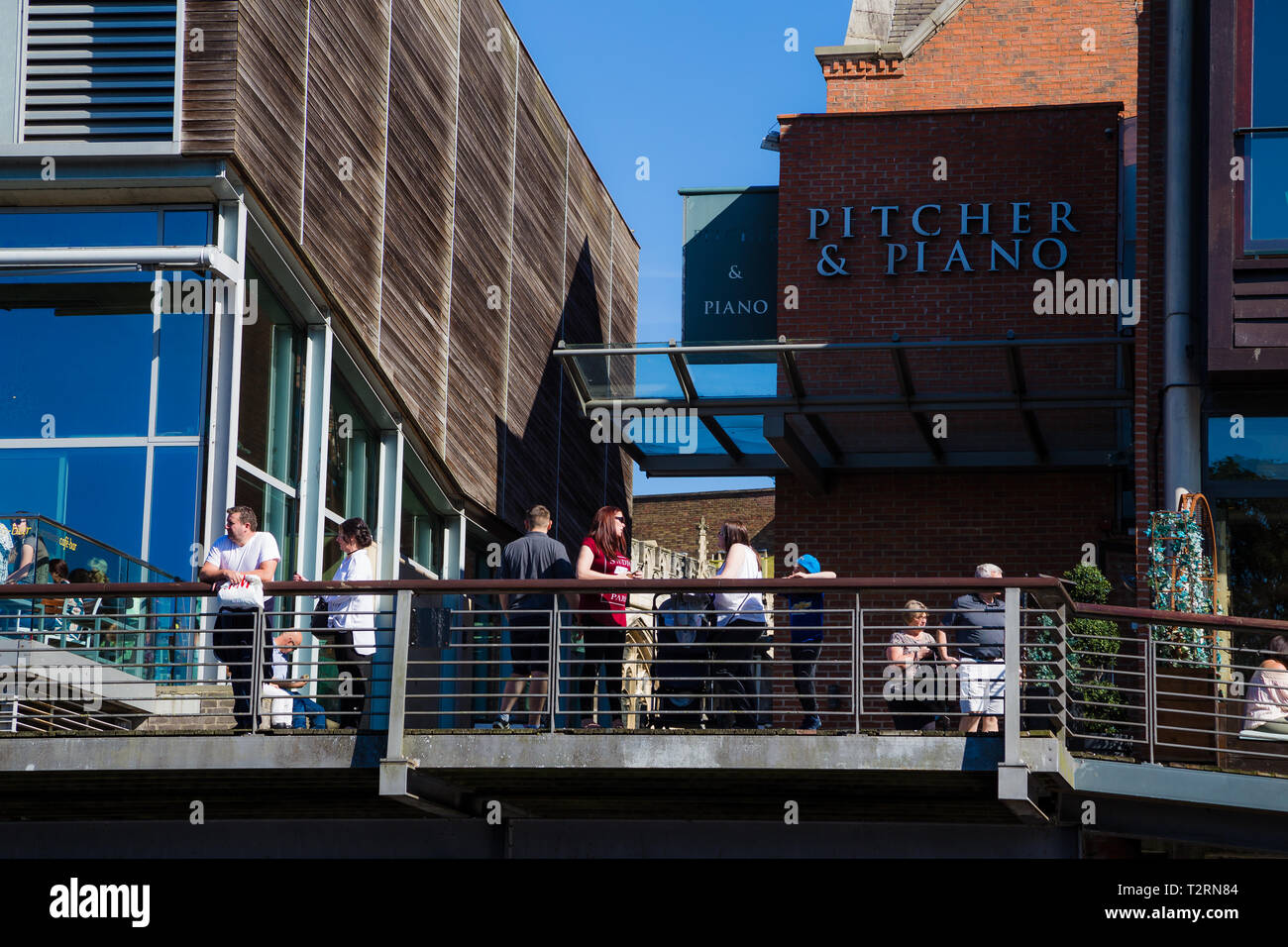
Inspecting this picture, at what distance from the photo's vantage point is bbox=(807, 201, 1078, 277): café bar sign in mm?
19500

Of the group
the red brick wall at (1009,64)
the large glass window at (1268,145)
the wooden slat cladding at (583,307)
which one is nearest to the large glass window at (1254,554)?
the large glass window at (1268,145)

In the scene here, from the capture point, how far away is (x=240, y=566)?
38.9ft

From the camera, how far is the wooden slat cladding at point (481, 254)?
1967 cm

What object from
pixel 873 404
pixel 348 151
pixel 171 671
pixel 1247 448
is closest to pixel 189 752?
pixel 171 671

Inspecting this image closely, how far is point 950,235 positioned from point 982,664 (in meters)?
9.57

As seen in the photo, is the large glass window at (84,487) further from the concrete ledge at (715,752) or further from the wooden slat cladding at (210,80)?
the concrete ledge at (715,752)

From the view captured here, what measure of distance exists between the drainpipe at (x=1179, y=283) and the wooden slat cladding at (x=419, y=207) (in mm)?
6972

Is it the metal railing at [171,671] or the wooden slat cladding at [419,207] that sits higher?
the wooden slat cladding at [419,207]

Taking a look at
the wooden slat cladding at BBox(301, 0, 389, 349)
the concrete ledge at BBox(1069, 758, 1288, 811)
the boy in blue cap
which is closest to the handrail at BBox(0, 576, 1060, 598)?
the boy in blue cap

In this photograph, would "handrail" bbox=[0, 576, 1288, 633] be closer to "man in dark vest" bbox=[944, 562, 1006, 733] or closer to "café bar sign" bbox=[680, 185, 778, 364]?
"man in dark vest" bbox=[944, 562, 1006, 733]

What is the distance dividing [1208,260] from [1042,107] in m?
6.09

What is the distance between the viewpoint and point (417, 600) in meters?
11.9
